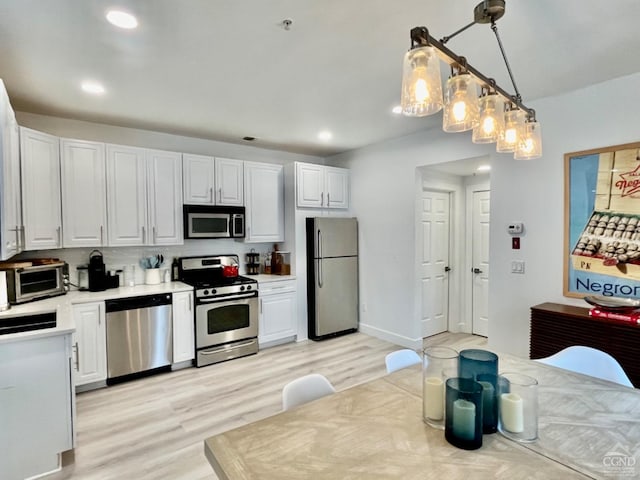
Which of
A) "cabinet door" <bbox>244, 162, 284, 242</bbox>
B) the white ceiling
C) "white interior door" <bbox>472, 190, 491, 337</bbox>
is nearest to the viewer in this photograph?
→ the white ceiling

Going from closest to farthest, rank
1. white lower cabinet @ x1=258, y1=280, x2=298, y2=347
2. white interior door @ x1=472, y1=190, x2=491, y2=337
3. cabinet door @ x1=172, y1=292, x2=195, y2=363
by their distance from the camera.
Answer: cabinet door @ x1=172, y1=292, x2=195, y2=363 < white lower cabinet @ x1=258, y1=280, x2=298, y2=347 < white interior door @ x1=472, y1=190, x2=491, y2=337

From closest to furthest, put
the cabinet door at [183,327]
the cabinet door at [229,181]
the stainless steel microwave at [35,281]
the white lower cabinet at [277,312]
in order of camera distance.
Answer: the stainless steel microwave at [35,281] < the cabinet door at [183,327] < the cabinet door at [229,181] < the white lower cabinet at [277,312]

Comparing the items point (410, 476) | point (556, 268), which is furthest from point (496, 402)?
point (556, 268)

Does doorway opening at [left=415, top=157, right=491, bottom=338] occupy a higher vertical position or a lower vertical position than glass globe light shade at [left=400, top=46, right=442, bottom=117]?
lower

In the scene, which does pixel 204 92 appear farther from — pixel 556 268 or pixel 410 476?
pixel 556 268

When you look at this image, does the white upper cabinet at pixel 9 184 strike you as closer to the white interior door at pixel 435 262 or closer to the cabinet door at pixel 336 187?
the cabinet door at pixel 336 187

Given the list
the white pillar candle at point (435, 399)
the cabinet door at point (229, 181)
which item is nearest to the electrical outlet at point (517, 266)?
the white pillar candle at point (435, 399)

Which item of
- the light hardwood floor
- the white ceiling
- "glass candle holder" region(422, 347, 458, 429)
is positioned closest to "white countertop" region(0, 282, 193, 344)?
the light hardwood floor

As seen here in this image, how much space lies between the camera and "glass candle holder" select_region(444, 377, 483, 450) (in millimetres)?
1201

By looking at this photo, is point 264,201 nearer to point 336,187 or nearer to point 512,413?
point 336,187

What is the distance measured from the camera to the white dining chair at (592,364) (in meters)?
1.90

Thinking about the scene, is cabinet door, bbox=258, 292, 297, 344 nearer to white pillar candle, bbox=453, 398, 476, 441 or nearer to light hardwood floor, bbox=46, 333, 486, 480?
light hardwood floor, bbox=46, 333, 486, 480

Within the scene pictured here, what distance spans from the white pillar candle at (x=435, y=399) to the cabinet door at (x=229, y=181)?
3549 millimetres

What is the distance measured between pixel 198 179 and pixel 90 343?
2042mm
